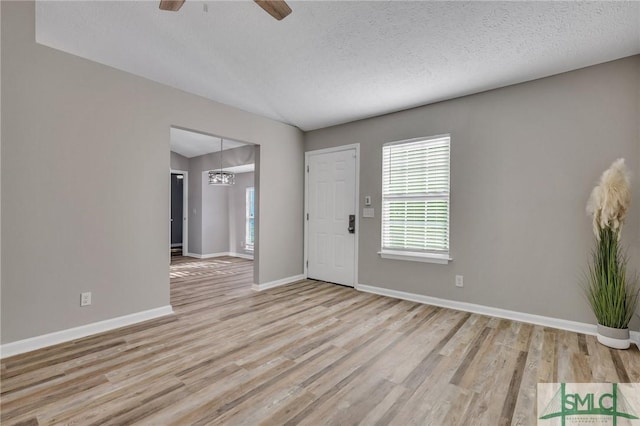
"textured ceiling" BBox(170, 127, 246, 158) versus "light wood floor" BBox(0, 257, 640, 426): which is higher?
"textured ceiling" BBox(170, 127, 246, 158)

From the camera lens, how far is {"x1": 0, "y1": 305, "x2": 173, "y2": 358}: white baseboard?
2.47m

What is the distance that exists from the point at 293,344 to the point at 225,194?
21.2 feet

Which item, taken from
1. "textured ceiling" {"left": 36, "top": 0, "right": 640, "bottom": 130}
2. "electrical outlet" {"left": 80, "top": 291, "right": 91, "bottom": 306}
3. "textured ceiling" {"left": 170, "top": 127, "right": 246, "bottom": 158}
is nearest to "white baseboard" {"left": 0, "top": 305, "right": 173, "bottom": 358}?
"electrical outlet" {"left": 80, "top": 291, "right": 91, "bottom": 306}

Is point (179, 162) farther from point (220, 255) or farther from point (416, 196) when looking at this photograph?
point (416, 196)

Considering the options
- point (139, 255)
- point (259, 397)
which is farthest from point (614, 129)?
point (139, 255)

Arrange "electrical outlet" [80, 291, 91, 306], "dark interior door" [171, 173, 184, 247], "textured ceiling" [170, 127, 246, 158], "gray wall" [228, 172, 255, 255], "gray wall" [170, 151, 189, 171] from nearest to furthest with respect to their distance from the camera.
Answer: "electrical outlet" [80, 291, 91, 306], "textured ceiling" [170, 127, 246, 158], "gray wall" [170, 151, 189, 171], "gray wall" [228, 172, 255, 255], "dark interior door" [171, 173, 184, 247]

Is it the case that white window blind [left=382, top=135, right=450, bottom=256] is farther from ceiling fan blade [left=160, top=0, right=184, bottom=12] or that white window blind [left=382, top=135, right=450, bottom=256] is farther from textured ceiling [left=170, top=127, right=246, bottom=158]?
textured ceiling [left=170, top=127, right=246, bottom=158]

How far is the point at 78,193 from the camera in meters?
2.81

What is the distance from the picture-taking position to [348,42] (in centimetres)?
269

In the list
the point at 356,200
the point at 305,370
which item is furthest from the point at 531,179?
the point at 305,370

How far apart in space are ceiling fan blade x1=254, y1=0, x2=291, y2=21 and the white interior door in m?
2.97

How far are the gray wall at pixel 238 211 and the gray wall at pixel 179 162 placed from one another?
135 cm

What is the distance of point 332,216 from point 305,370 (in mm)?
2947

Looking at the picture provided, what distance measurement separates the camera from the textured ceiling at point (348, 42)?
2266 mm
